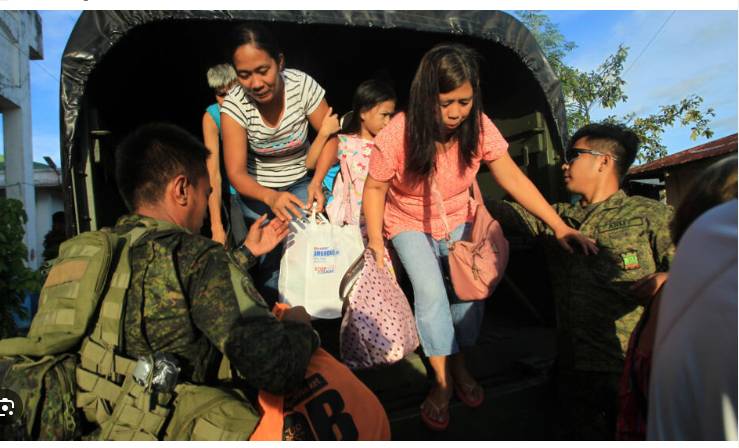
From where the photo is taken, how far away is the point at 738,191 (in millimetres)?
1110

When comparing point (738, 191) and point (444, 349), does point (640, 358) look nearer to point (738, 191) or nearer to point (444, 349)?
point (738, 191)

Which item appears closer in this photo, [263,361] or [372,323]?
[263,361]

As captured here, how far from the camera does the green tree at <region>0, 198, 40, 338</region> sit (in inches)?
177

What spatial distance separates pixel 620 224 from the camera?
94.2 inches

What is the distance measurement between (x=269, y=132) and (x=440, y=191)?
1153mm

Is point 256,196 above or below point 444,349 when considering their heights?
above

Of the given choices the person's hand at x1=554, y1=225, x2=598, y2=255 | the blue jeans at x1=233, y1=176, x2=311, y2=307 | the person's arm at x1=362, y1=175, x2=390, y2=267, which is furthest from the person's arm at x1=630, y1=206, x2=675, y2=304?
the blue jeans at x1=233, y1=176, x2=311, y2=307

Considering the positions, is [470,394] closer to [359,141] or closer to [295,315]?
[295,315]

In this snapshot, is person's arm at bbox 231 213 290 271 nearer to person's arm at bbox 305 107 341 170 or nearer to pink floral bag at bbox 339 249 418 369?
pink floral bag at bbox 339 249 418 369

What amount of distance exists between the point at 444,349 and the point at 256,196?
129 centimetres

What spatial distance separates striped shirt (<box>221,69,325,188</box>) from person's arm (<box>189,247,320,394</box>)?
4.70ft

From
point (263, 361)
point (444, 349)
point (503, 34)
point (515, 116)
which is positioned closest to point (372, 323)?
point (444, 349)

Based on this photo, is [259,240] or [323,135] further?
[323,135]

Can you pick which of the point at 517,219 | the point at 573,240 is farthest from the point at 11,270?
the point at 573,240
